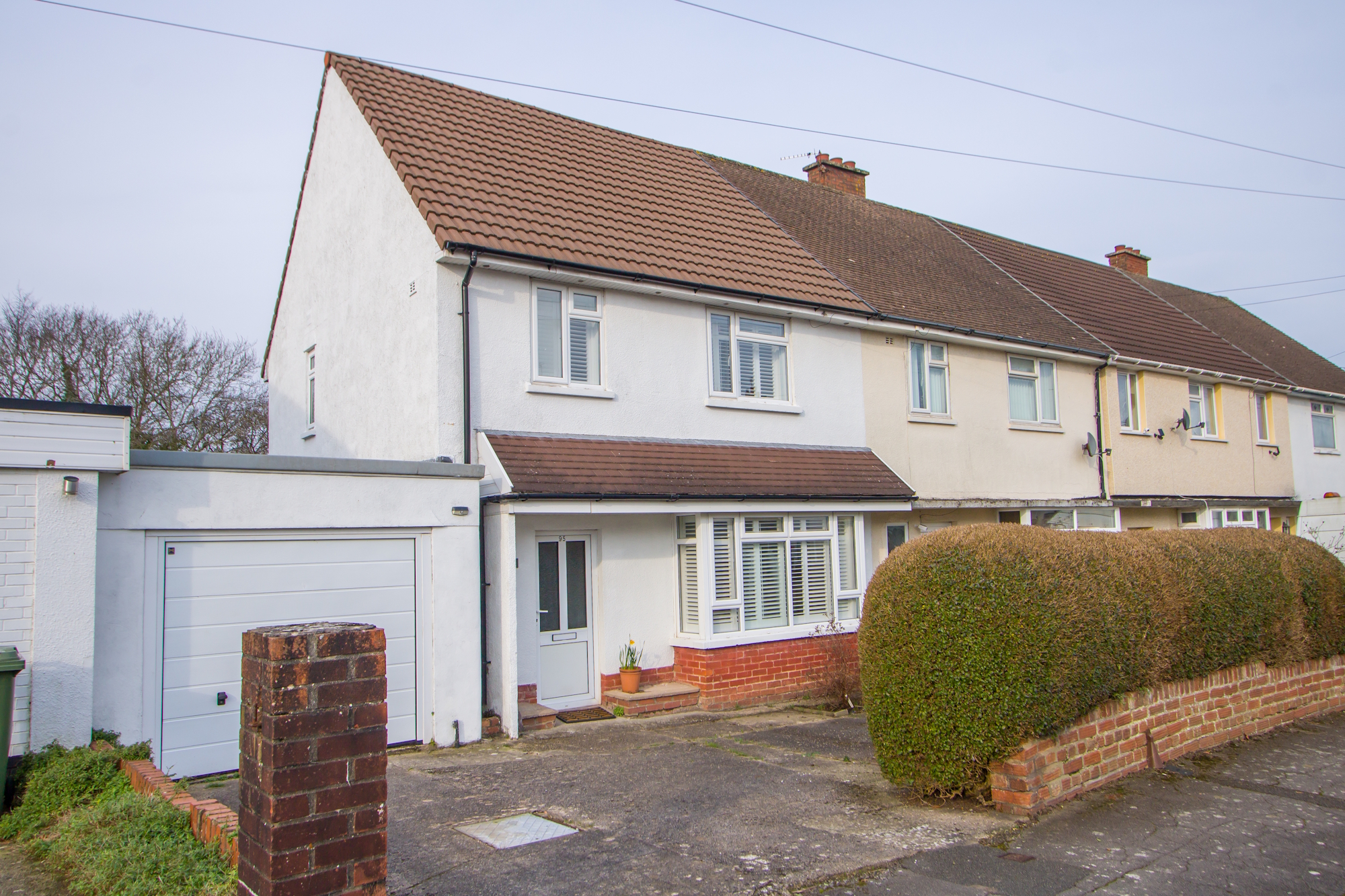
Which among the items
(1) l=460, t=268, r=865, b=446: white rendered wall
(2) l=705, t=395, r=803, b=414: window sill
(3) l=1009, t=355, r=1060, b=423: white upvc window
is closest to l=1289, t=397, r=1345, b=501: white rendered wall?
(3) l=1009, t=355, r=1060, b=423: white upvc window

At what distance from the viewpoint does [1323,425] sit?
78.3 ft

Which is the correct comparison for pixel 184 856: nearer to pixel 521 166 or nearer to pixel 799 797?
pixel 799 797

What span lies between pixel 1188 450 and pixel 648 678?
13.5 metres

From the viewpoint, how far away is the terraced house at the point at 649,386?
1066cm

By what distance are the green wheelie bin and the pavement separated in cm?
156

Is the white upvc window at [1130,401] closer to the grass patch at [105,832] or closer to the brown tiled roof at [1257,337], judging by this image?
the brown tiled roof at [1257,337]

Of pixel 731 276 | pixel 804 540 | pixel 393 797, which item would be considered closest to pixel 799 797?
pixel 393 797

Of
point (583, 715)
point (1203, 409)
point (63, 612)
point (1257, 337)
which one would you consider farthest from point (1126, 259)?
point (63, 612)

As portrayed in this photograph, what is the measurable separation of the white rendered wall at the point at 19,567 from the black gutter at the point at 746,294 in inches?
185

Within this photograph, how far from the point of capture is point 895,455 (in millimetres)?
14453

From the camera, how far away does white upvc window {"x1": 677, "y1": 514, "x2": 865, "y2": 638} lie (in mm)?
11766

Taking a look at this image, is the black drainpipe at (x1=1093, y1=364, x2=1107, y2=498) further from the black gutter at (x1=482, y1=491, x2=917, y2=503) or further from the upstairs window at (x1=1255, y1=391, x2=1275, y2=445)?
the upstairs window at (x1=1255, y1=391, x2=1275, y2=445)

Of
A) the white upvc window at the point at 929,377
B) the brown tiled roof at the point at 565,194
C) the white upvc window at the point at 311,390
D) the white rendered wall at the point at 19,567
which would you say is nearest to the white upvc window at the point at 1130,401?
the white upvc window at the point at 929,377

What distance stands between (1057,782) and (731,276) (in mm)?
7877
